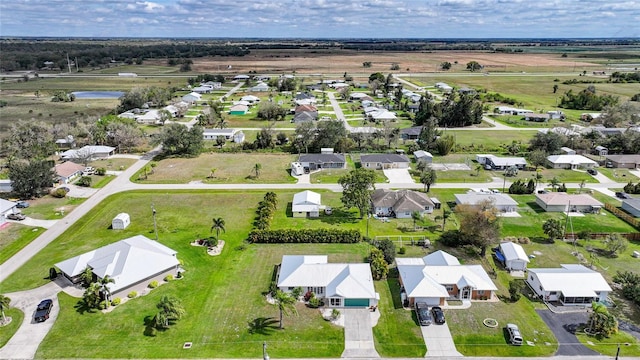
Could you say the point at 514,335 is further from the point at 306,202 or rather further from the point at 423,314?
the point at 306,202

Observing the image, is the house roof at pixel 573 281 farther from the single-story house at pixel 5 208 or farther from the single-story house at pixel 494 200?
the single-story house at pixel 5 208

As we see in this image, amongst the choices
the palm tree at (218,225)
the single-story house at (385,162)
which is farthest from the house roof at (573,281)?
A: the single-story house at (385,162)

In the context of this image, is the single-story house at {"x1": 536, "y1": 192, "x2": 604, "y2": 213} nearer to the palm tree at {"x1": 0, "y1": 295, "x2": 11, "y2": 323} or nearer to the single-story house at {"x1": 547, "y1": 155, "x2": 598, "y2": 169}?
the single-story house at {"x1": 547, "y1": 155, "x2": 598, "y2": 169}

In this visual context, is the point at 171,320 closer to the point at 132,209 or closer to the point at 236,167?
the point at 132,209

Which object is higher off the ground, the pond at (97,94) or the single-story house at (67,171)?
the pond at (97,94)

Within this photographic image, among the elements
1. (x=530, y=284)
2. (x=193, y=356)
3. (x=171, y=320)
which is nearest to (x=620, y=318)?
(x=530, y=284)

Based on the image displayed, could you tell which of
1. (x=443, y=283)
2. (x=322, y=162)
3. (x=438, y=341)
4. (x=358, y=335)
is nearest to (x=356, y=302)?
(x=358, y=335)
